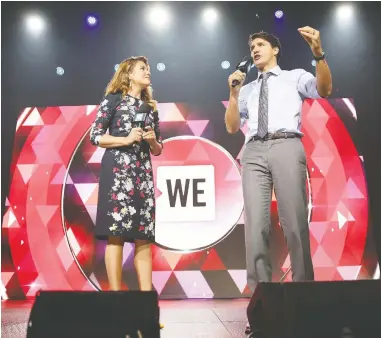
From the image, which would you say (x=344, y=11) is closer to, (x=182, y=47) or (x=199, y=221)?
(x=182, y=47)

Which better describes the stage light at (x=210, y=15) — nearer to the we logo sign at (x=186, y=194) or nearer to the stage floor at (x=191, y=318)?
the we logo sign at (x=186, y=194)

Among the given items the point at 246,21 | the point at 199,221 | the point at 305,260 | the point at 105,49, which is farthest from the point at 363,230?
the point at 105,49

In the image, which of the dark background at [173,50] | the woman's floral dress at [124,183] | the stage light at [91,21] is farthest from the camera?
the stage light at [91,21]

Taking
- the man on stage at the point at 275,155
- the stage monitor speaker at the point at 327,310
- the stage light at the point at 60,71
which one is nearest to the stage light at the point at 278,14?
the man on stage at the point at 275,155

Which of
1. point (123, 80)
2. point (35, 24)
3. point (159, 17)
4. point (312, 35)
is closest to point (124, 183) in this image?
point (123, 80)

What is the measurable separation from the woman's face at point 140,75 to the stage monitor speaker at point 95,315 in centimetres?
139

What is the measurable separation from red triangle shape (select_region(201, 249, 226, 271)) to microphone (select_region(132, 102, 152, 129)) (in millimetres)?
1487

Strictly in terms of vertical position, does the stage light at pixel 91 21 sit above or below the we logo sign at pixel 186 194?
above

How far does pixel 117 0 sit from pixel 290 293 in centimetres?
325

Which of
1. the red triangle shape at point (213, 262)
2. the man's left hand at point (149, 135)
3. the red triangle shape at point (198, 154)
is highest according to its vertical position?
the man's left hand at point (149, 135)

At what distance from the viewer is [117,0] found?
409 cm

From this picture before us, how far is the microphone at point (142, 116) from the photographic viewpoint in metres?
2.43

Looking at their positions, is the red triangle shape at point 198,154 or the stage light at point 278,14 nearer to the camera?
the red triangle shape at point 198,154

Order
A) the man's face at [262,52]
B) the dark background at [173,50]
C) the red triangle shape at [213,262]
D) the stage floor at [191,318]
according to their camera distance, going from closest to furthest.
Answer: the stage floor at [191,318]
the man's face at [262,52]
the red triangle shape at [213,262]
the dark background at [173,50]
